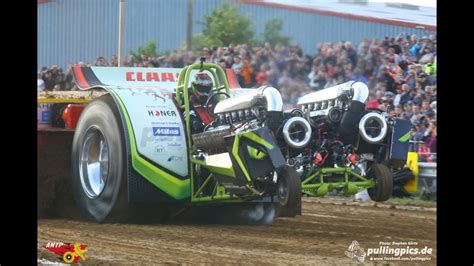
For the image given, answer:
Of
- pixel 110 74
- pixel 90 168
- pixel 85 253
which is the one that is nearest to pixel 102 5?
pixel 110 74

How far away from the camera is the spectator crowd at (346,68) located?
34.9 ft

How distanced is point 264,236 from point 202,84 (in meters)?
1.43

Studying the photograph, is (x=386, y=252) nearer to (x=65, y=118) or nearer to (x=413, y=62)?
(x=413, y=62)

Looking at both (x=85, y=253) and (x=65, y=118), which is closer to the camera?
(x=85, y=253)

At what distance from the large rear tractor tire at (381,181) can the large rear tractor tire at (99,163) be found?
2.13 m

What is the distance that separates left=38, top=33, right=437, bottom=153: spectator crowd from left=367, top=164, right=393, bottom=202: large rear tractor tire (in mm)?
439

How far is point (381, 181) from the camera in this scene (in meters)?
10.5

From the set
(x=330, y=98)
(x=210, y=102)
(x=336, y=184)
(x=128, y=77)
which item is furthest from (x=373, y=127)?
(x=128, y=77)

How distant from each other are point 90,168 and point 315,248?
2.10 m

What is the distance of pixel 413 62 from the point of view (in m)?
10.9

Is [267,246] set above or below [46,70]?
below

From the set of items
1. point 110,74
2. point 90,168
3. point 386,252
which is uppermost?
point 110,74

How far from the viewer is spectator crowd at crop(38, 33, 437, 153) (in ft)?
34.9

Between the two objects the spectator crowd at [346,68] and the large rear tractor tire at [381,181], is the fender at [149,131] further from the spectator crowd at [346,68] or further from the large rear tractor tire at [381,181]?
the large rear tractor tire at [381,181]
